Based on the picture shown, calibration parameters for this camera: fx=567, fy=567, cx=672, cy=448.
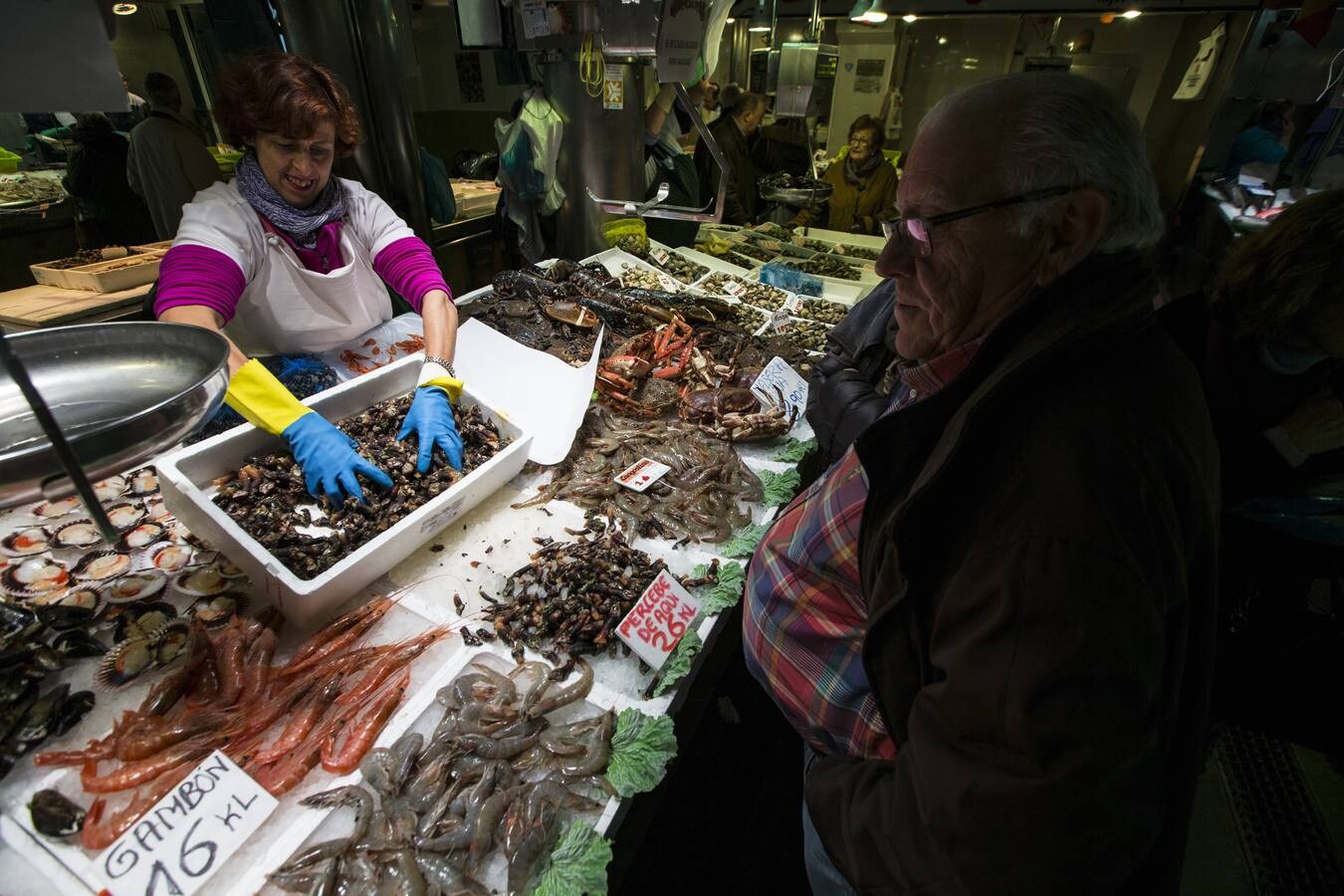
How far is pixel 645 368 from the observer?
325cm

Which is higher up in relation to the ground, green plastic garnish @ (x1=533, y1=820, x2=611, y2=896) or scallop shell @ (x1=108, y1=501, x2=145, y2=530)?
scallop shell @ (x1=108, y1=501, x2=145, y2=530)

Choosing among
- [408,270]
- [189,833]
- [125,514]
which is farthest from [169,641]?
[408,270]

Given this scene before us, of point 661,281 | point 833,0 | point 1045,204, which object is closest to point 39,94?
point 1045,204

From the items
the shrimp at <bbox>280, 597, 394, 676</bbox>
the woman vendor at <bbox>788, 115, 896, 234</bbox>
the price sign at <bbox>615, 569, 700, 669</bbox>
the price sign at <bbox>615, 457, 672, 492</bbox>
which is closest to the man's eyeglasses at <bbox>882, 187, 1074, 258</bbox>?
the price sign at <bbox>615, 569, 700, 669</bbox>

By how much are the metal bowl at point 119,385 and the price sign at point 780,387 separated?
230 cm

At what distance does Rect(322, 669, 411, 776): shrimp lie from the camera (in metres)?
1.43

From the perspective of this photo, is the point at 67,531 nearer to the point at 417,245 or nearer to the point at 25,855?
the point at 25,855

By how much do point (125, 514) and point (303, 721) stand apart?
1.29m

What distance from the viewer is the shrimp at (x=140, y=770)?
1315 mm

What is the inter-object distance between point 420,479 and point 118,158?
6.98 metres

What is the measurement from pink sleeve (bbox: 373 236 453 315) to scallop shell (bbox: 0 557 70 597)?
5.84 ft

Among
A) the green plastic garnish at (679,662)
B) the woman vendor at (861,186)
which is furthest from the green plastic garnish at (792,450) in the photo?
the woman vendor at (861,186)

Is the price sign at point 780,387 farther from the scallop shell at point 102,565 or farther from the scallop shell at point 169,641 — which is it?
the scallop shell at point 102,565

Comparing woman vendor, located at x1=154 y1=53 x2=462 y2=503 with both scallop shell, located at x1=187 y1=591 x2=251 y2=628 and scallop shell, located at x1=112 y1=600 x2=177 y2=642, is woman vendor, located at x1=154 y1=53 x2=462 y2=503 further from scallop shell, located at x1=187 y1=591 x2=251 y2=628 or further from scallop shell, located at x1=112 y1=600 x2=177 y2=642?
scallop shell, located at x1=112 y1=600 x2=177 y2=642
